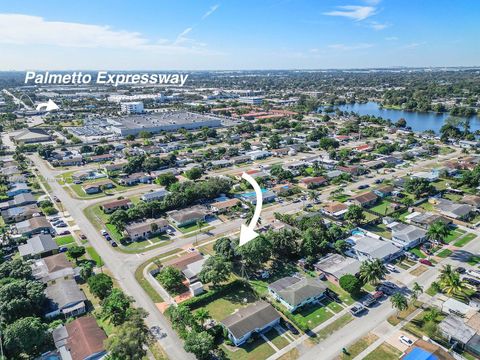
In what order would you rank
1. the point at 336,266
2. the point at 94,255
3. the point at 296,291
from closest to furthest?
the point at 296,291, the point at 336,266, the point at 94,255

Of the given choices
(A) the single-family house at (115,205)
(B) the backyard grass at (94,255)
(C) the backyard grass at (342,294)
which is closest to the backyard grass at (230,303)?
(C) the backyard grass at (342,294)

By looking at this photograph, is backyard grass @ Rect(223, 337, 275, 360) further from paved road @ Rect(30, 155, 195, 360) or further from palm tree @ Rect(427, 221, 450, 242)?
palm tree @ Rect(427, 221, 450, 242)

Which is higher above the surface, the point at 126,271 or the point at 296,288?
the point at 296,288

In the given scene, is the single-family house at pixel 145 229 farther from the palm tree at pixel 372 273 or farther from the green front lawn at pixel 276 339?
the palm tree at pixel 372 273

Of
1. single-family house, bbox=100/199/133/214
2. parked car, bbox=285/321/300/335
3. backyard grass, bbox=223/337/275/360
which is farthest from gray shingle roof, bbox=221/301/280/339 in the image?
single-family house, bbox=100/199/133/214

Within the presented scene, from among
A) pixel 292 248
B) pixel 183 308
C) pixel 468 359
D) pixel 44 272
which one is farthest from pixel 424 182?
pixel 44 272

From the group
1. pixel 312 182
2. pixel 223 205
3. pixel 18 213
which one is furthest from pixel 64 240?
pixel 312 182

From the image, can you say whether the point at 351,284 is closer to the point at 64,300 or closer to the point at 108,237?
the point at 64,300
